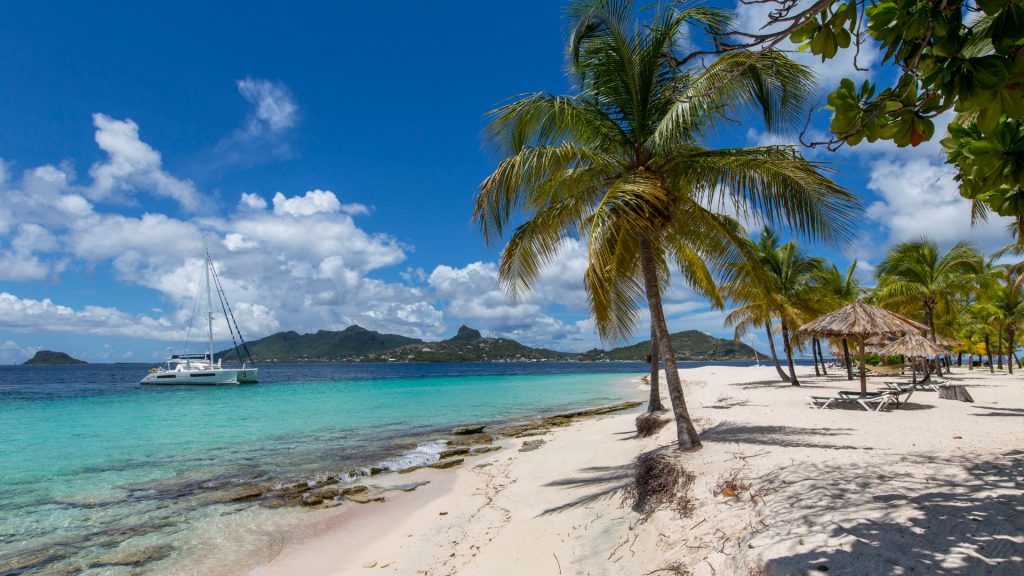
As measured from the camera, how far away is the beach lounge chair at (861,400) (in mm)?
11188

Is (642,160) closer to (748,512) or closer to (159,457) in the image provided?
(748,512)

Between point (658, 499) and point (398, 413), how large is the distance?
62.9 ft

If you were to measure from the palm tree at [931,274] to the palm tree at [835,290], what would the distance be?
145cm

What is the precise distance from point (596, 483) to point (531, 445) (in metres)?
5.74

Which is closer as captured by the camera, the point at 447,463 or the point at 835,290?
the point at 447,463

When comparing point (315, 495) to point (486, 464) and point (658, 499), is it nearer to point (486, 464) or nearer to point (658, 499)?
point (486, 464)

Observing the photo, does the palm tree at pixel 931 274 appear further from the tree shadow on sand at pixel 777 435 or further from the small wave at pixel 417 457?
the small wave at pixel 417 457

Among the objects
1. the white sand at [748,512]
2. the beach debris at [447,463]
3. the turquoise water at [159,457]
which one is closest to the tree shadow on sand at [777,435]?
the white sand at [748,512]

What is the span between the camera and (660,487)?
5.73m

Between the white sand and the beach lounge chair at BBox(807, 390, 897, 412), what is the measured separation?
49 centimetres

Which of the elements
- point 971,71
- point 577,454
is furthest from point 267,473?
point 971,71

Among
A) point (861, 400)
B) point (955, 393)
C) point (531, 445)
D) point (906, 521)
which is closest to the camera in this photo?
point (906, 521)

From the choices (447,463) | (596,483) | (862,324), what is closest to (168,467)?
(447,463)

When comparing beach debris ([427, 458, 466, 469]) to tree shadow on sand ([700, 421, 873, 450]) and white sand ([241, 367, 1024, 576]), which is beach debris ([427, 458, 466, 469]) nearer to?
white sand ([241, 367, 1024, 576])
